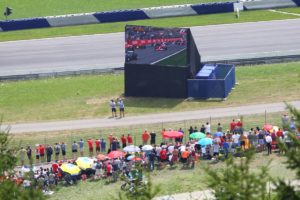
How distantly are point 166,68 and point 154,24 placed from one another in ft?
58.2

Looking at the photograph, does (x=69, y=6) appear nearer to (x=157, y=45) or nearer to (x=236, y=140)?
(x=157, y=45)

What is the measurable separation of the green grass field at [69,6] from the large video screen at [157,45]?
80.0 ft

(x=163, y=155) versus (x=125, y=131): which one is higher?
(x=125, y=131)

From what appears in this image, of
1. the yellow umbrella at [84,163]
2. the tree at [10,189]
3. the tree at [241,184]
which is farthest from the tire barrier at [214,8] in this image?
the tree at [241,184]

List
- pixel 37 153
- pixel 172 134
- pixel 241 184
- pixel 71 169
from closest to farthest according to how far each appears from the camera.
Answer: pixel 241 184, pixel 71 169, pixel 172 134, pixel 37 153

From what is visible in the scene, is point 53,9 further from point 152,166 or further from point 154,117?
point 152,166

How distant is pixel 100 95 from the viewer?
4309cm

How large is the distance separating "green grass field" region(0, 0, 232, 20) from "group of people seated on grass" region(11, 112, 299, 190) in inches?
1289

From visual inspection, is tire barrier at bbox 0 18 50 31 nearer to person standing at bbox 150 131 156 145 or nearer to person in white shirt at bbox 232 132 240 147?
person standing at bbox 150 131 156 145

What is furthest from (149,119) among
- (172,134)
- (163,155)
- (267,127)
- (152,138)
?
(267,127)

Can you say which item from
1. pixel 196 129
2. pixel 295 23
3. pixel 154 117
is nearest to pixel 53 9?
pixel 295 23

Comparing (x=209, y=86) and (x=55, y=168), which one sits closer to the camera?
(x=55, y=168)

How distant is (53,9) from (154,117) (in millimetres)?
30440

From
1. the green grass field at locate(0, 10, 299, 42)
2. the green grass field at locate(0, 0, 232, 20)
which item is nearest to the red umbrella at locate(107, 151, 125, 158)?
the green grass field at locate(0, 10, 299, 42)
